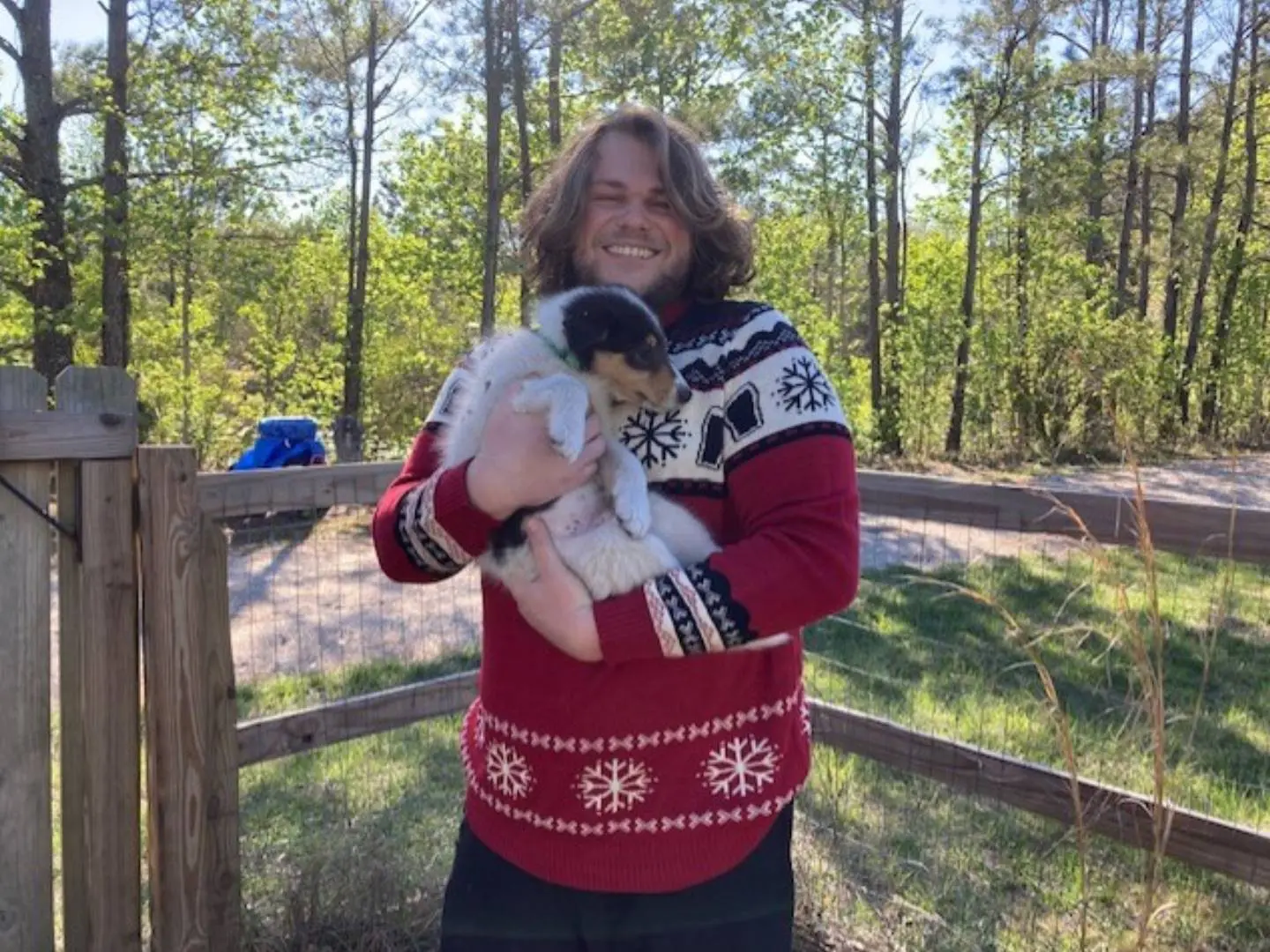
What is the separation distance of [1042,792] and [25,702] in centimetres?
282

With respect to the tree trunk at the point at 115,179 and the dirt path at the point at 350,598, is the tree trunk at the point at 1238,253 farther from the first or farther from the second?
the tree trunk at the point at 115,179

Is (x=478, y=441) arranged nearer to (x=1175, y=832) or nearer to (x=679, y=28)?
(x=1175, y=832)

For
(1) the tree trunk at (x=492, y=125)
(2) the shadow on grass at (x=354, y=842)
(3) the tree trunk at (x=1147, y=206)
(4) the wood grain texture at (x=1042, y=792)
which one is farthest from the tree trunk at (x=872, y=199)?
(4) the wood grain texture at (x=1042, y=792)

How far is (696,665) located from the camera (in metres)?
1.72

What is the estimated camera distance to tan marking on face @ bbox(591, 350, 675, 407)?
189 cm

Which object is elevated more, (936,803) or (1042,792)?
(1042,792)

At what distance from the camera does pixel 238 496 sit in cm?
296

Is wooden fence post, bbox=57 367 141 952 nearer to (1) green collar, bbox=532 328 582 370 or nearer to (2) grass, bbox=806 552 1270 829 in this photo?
(1) green collar, bbox=532 328 582 370

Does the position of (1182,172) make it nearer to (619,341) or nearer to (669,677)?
(619,341)

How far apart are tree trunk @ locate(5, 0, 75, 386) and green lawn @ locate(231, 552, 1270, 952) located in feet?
30.3

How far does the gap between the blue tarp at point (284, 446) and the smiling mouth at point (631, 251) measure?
9.99m

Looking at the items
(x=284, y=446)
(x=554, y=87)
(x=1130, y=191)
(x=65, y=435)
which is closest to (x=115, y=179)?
(x=284, y=446)

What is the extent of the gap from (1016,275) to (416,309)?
11708 mm

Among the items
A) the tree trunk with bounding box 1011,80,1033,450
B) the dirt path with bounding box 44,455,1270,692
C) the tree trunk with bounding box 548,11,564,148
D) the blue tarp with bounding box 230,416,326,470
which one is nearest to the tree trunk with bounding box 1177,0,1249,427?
the tree trunk with bounding box 1011,80,1033,450
